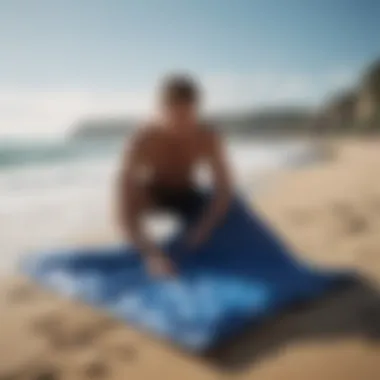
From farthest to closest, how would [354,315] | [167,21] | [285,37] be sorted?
[285,37], [167,21], [354,315]

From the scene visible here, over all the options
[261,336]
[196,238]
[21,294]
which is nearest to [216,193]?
[196,238]

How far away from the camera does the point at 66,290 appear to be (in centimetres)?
112

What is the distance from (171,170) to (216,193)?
0.37 feet

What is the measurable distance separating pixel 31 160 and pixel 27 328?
42 cm

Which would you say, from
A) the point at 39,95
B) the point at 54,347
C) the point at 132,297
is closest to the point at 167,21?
the point at 39,95

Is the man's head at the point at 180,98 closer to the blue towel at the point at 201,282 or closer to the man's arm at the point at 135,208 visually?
the man's arm at the point at 135,208

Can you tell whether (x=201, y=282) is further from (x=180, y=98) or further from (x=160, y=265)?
(x=180, y=98)

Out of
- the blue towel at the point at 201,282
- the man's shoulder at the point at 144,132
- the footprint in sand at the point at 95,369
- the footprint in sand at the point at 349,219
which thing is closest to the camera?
the footprint in sand at the point at 95,369

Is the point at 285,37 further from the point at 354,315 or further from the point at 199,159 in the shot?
the point at 354,315

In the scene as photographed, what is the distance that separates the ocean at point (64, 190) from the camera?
1131 mm

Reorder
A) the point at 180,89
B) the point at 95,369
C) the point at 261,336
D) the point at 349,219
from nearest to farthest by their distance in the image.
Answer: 1. the point at 95,369
2. the point at 261,336
3. the point at 180,89
4. the point at 349,219

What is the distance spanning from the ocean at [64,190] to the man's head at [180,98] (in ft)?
0.40

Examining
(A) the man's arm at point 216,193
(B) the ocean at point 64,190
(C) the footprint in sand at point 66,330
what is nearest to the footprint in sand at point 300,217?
(B) the ocean at point 64,190

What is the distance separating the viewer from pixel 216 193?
1.16 m
